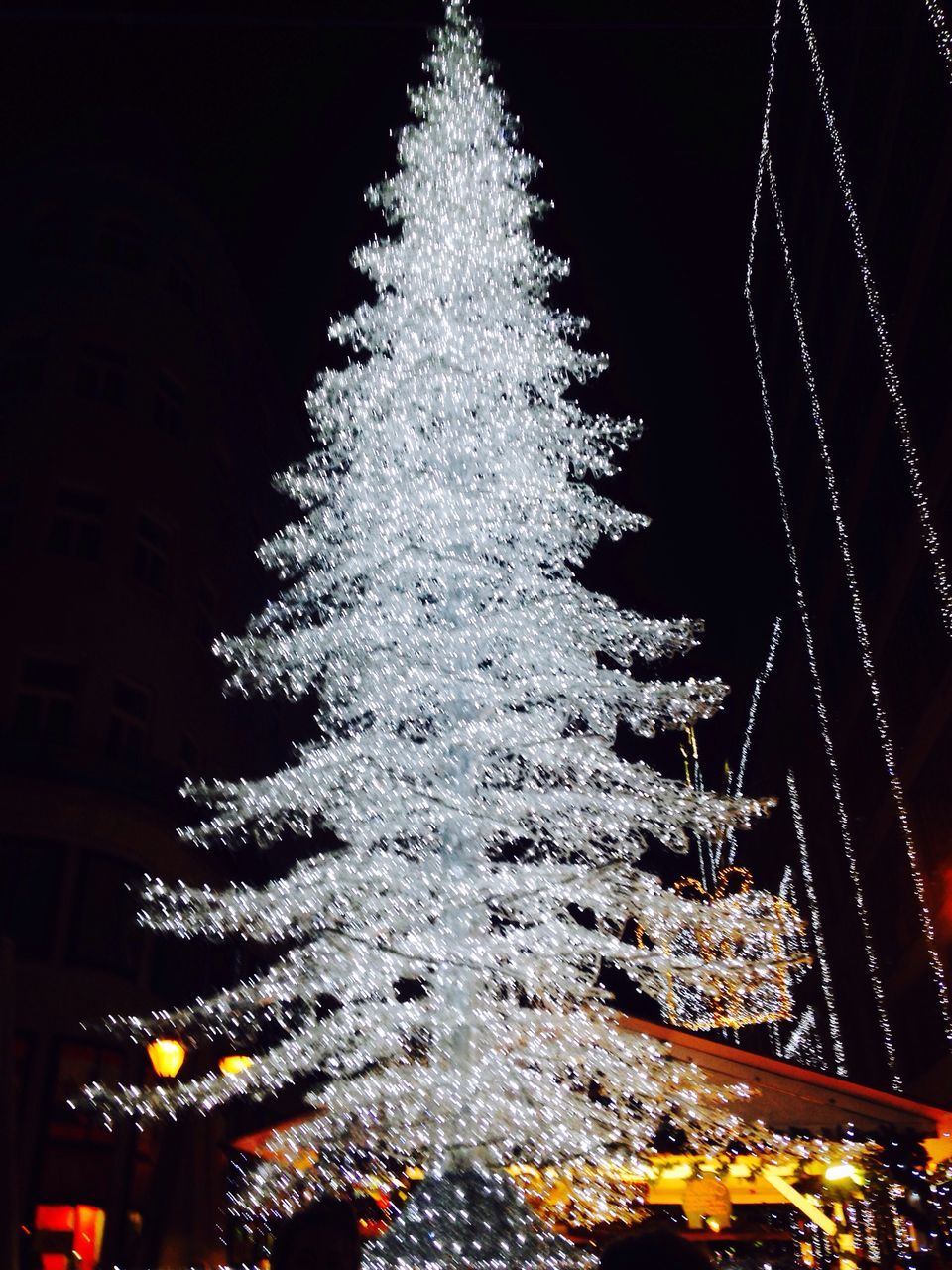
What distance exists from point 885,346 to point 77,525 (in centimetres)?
2210

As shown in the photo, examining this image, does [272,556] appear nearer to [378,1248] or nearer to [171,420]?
[378,1248]

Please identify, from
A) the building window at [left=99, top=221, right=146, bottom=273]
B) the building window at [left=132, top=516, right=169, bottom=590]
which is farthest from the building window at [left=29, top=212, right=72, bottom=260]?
the building window at [left=132, top=516, right=169, bottom=590]

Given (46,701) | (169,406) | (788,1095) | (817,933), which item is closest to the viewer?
(788,1095)

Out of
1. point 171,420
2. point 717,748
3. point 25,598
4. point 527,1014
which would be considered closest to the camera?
point 527,1014

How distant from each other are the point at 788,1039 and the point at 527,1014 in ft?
142

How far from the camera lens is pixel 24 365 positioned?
2300cm

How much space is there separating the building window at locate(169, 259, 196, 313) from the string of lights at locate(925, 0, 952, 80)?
17477 millimetres

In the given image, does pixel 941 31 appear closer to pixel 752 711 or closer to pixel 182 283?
pixel 182 283

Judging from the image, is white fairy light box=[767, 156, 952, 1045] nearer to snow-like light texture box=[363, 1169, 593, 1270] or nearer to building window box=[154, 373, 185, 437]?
building window box=[154, 373, 185, 437]

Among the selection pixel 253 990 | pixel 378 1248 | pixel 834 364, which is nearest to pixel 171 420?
pixel 253 990

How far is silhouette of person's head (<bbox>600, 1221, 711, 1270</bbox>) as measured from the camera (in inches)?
114

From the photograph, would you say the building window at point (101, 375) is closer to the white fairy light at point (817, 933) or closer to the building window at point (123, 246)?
the building window at point (123, 246)

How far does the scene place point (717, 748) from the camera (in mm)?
Answer: 50812

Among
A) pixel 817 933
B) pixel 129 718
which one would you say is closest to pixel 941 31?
pixel 129 718
